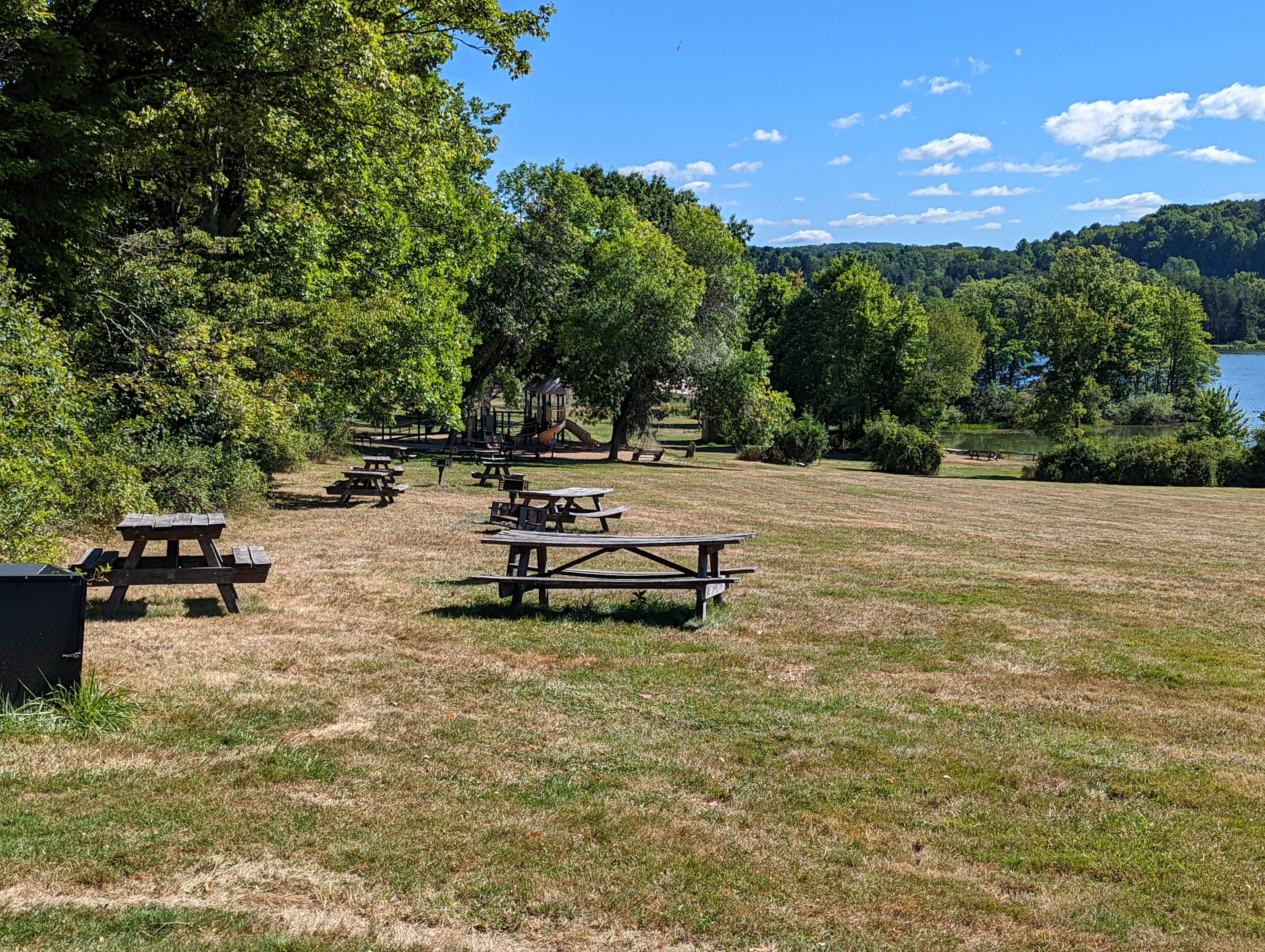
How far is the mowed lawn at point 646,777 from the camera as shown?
393 cm

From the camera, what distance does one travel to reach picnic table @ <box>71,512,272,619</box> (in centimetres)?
845

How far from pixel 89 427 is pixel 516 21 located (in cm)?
907

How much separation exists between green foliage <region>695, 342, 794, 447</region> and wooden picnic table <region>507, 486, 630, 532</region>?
21.7 meters

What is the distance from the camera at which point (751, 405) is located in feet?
121

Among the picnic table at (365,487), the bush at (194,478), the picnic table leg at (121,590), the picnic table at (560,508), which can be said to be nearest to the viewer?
the picnic table leg at (121,590)

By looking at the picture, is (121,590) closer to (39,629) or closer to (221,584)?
(221,584)

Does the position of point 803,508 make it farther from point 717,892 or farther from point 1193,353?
point 1193,353

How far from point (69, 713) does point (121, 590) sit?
10.1 ft

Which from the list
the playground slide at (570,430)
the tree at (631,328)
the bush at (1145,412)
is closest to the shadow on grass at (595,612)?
the tree at (631,328)

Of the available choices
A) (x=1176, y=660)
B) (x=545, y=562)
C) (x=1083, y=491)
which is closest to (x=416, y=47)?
(x=545, y=562)

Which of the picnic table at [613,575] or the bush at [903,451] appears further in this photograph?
the bush at [903,451]

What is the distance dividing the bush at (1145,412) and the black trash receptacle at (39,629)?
7178 centimetres

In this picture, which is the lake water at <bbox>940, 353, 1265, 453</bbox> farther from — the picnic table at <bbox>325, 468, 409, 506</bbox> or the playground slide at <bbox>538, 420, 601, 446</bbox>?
the picnic table at <bbox>325, 468, 409, 506</bbox>

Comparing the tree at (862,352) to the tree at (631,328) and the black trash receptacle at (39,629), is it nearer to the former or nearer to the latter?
the tree at (631,328)
